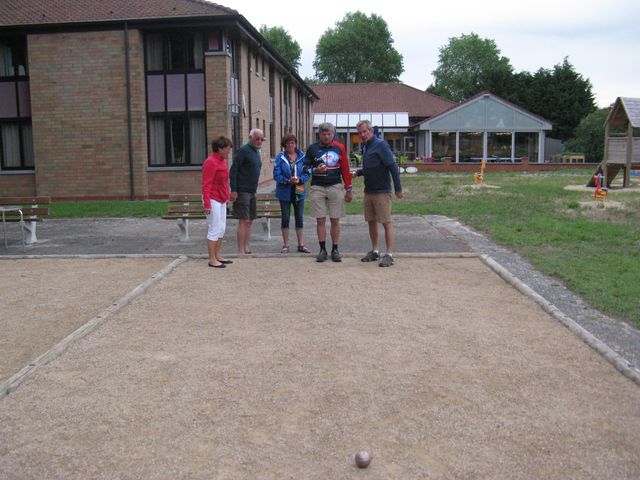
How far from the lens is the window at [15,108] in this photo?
72.5 feet

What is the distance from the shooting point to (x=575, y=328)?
6.06 metres

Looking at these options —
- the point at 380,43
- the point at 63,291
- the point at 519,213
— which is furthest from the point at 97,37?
the point at 380,43

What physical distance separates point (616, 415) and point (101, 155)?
19.6m

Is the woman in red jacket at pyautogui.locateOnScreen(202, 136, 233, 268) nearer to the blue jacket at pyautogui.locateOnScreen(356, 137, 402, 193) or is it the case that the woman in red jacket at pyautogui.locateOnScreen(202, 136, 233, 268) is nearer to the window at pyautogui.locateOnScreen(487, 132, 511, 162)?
the blue jacket at pyautogui.locateOnScreen(356, 137, 402, 193)

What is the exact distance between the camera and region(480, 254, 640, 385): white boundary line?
502 cm

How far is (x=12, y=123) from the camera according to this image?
22547mm

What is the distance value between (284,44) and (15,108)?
70198 millimetres

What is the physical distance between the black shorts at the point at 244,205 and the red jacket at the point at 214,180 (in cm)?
37

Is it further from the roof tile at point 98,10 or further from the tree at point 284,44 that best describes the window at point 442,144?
the tree at point 284,44

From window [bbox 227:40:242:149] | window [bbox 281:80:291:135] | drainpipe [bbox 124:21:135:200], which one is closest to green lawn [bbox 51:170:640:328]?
drainpipe [bbox 124:21:135:200]

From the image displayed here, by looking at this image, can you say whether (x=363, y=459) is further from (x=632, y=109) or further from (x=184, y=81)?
(x=632, y=109)

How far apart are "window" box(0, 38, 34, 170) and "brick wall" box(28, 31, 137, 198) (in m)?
0.95

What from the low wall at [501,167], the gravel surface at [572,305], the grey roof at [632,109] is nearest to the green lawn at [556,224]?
→ the gravel surface at [572,305]

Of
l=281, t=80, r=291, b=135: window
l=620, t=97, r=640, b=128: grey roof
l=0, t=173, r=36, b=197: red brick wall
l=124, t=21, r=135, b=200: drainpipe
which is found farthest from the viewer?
l=281, t=80, r=291, b=135: window
